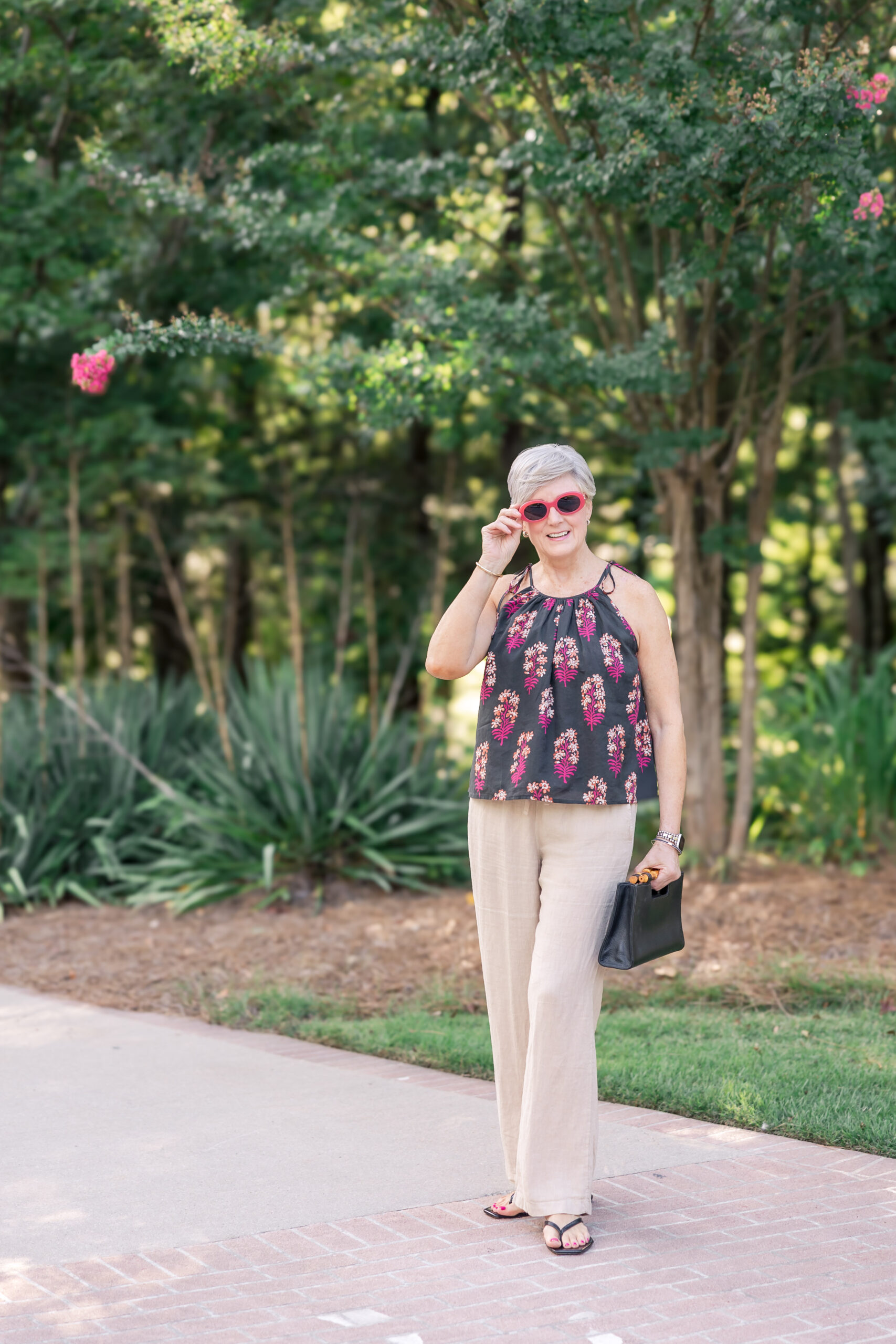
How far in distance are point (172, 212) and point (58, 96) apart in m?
1.75

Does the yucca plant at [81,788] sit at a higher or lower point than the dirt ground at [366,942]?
higher

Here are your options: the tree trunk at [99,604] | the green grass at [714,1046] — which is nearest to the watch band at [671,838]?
the green grass at [714,1046]

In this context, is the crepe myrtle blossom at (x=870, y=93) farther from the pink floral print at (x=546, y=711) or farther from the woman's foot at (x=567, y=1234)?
the woman's foot at (x=567, y=1234)

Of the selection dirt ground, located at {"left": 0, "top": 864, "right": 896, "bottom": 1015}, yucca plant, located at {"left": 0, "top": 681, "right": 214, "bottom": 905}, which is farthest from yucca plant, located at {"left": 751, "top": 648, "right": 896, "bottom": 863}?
yucca plant, located at {"left": 0, "top": 681, "right": 214, "bottom": 905}

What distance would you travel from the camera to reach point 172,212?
9125mm

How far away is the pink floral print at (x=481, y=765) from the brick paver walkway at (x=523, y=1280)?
3.74 ft

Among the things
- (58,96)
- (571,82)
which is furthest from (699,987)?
(58,96)

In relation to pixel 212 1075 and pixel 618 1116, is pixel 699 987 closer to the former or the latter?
pixel 618 1116

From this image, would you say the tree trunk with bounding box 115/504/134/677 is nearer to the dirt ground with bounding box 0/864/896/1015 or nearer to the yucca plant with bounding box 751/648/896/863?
the dirt ground with bounding box 0/864/896/1015

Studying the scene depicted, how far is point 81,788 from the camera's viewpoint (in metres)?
10.0

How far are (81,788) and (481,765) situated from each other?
22.0 feet

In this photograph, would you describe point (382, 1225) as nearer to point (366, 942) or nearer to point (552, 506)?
point (552, 506)

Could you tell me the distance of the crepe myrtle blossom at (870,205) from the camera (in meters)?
6.30

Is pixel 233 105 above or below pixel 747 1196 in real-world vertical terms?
above
